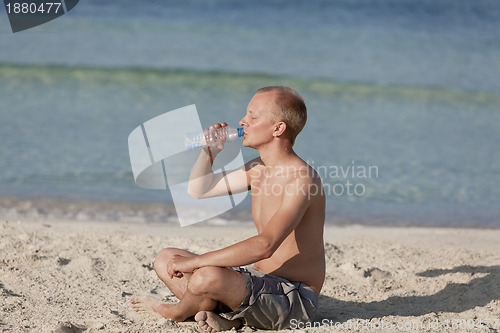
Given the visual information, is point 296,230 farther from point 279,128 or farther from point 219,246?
point 219,246

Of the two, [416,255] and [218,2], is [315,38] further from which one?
[416,255]

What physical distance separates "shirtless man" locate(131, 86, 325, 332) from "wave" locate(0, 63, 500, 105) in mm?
8219

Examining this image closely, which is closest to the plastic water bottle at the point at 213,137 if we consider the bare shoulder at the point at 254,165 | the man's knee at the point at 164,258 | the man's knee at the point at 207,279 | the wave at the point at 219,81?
the bare shoulder at the point at 254,165

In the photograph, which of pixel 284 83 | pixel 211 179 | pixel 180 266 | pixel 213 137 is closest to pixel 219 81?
pixel 284 83

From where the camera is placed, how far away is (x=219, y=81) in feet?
39.1

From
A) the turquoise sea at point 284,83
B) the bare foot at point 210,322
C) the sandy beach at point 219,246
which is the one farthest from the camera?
the turquoise sea at point 284,83

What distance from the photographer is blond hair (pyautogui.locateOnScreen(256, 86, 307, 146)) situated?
10.1 feet

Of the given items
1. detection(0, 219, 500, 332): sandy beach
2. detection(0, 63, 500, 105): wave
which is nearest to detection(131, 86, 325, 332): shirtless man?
detection(0, 219, 500, 332): sandy beach

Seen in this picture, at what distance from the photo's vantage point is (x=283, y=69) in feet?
42.4

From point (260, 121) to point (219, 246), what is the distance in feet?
5.40

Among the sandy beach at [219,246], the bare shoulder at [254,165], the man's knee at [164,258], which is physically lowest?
the sandy beach at [219,246]

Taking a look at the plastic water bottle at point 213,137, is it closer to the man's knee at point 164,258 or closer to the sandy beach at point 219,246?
the man's knee at point 164,258

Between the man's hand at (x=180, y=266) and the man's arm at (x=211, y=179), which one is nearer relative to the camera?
the man's hand at (x=180, y=266)

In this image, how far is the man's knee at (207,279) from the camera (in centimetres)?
285
